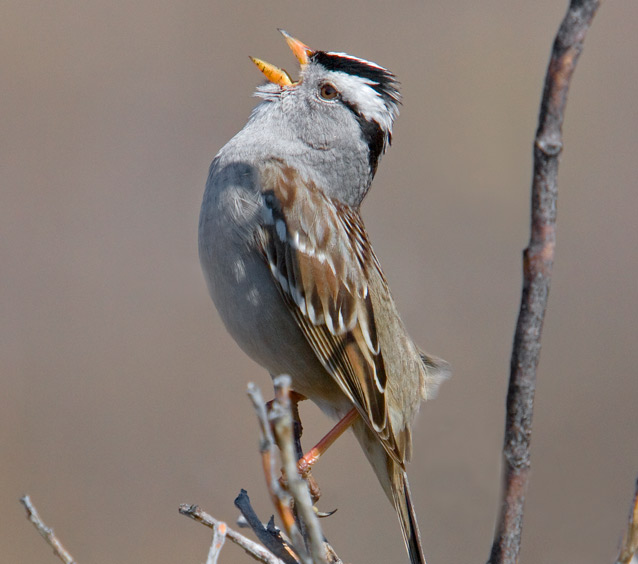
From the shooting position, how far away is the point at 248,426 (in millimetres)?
5895

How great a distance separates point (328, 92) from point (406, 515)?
1738 mm

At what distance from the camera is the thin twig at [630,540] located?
156 centimetres

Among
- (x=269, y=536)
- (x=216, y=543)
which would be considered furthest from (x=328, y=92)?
(x=216, y=543)

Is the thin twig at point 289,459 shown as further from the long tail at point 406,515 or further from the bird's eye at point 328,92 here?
the bird's eye at point 328,92

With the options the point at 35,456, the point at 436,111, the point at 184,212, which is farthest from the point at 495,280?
the point at 35,456

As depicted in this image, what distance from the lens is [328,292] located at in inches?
126

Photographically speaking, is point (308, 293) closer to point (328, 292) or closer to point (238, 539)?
point (328, 292)

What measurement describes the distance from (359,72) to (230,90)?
3.86m

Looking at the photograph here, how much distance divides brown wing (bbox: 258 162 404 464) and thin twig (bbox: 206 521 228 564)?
1176 millimetres

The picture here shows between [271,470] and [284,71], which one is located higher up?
[284,71]

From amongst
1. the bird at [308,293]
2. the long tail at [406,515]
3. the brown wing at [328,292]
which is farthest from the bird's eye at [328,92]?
the long tail at [406,515]

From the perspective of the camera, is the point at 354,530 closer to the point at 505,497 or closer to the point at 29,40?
the point at 505,497

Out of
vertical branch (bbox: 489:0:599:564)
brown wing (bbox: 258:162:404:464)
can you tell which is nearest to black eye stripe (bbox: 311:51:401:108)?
brown wing (bbox: 258:162:404:464)

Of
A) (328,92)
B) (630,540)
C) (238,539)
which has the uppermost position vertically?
(328,92)
